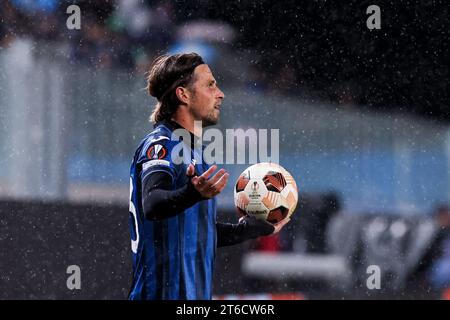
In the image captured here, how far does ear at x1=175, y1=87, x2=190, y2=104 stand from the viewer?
156 inches

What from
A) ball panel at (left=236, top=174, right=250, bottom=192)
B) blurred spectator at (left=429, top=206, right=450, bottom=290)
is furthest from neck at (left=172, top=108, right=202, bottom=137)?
blurred spectator at (left=429, top=206, right=450, bottom=290)

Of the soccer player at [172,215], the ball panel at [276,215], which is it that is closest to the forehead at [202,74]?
the soccer player at [172,215]

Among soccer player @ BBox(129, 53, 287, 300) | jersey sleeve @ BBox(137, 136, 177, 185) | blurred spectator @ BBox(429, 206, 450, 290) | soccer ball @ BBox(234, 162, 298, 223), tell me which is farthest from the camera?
blurred spectator @ BBox(429, 206, 450, 290)

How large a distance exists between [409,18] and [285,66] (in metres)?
1.70

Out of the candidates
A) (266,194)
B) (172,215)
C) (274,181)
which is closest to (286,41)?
(274,181)

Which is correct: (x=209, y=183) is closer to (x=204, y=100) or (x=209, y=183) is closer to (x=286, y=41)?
(x=204, y=100)

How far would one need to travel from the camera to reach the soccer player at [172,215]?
3.40 metres

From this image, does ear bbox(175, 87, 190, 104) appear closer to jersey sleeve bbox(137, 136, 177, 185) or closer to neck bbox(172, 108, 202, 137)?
neck bbox(172, 108, 202, 137)

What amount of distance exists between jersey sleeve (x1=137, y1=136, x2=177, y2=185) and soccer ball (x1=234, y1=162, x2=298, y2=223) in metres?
0.61

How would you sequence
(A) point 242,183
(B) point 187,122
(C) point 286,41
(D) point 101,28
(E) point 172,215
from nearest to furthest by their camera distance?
1. (E) point 172,215
2. (B) point 187,122
3. (A) point 242,183
4. (D) point 101,28
5. (C) point 286,41

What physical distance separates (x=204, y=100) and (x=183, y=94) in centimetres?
10

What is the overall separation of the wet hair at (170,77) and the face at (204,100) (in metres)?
0.04

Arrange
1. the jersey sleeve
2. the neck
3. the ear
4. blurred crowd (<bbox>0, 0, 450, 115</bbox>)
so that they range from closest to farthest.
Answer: the jersey sleeve, the neck, the ear, blurred crowd (<bbox>0, 0, 450, 115</bbox>)

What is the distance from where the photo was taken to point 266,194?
4090mm
